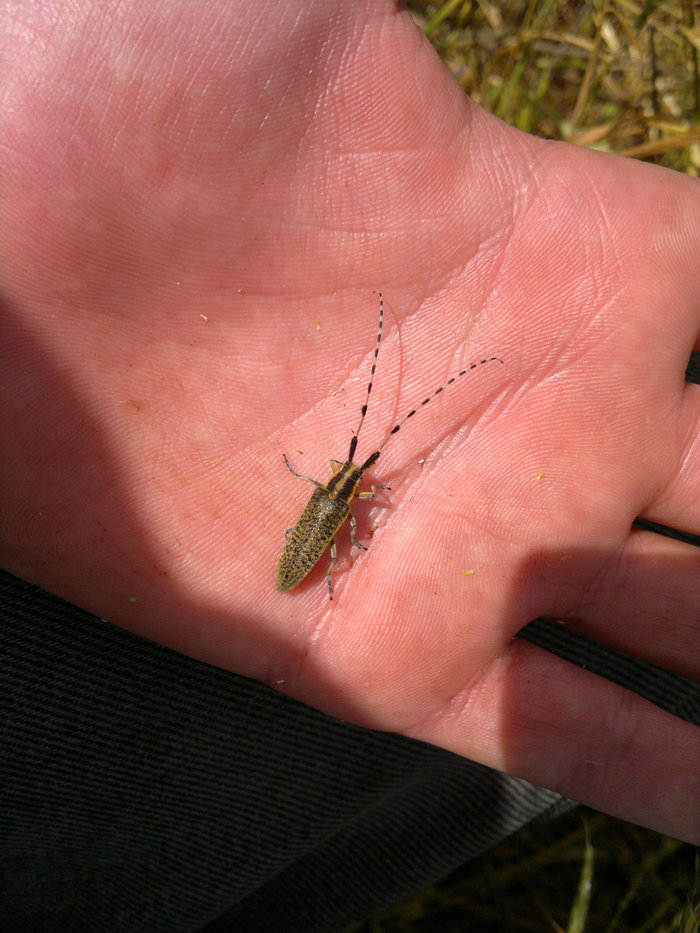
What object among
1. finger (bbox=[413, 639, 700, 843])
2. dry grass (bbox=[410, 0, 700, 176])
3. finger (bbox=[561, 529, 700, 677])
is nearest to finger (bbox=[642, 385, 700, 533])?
finger (bbox=[561, 529, 700, 677])

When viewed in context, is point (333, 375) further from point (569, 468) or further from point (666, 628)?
point (666, 628)

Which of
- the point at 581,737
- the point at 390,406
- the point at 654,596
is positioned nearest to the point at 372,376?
the point at 390,406

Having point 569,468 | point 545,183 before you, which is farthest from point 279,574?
point 545,183

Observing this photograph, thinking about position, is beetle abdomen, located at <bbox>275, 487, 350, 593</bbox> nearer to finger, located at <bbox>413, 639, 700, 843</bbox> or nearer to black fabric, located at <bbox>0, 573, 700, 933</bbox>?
black fabric, located at <bbox>0, 573, 700, 933</bbox>

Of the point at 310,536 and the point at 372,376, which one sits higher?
the point at 372,376

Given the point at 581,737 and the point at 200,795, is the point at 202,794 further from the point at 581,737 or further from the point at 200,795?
the point at 581,737

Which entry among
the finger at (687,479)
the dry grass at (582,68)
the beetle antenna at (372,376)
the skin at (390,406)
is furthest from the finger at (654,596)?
the dry grass at (582,68)
